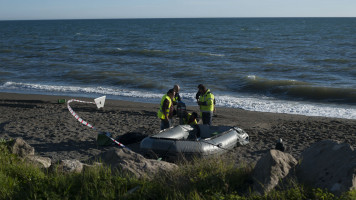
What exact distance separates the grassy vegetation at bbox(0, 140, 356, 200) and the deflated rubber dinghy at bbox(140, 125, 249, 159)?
2.66 meters

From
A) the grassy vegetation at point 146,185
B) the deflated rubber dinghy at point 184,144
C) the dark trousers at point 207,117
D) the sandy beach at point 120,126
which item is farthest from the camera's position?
the dark trousers at point 207,117

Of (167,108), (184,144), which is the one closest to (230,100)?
(167,108)

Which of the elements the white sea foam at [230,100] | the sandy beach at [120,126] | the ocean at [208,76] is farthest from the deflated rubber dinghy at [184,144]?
the ocean at [208,76]

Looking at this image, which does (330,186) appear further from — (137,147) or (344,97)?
(344,97)

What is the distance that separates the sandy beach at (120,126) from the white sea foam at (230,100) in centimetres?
114

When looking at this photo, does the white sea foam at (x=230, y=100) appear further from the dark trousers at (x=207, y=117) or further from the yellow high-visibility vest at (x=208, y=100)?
the yellow high-visibility vest at (x=208, y=100)

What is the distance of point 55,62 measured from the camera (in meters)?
31.6

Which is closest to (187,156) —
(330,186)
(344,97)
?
(330,186)

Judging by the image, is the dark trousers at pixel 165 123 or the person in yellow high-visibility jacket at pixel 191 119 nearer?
the dark trousers at pixel 165 123

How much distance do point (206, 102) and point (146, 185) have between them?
17.8ft

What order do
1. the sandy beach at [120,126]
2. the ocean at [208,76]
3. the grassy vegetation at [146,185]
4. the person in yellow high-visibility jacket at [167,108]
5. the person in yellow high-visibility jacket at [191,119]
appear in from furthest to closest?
the ocean at [208,76]
the person in yellow high-visibility jacket at [191,119]
the sandy beach at [120,126]
the person in yellow high-visibility jacket at [167,108]
the grassy vegetation at [146,185]

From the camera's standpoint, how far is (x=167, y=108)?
9.93m

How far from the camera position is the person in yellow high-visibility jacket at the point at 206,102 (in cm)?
1066

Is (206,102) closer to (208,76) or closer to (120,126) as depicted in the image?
(120,126)
